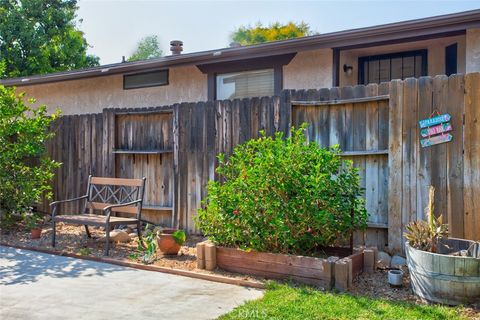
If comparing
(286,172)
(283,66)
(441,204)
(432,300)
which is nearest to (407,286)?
(432,300)

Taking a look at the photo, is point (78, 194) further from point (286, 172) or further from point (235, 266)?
point (286, 172)

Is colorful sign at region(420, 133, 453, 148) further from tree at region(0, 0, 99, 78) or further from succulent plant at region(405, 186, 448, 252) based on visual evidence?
tree at region(0, 0, 99, 78)

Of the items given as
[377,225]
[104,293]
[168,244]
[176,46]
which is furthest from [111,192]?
[176,46]

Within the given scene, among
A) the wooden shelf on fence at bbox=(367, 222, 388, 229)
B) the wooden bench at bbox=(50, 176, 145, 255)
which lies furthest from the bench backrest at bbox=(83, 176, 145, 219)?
the wooden shelf on fence at bbox=(367, 222, 388, 229)

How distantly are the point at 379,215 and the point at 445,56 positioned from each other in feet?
14.5

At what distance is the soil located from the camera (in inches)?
185

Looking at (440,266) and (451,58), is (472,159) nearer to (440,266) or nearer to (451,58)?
(440,266)

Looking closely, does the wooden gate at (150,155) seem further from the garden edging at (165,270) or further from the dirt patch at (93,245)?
the garden edging at (165,270)

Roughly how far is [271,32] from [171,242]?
30832 mm

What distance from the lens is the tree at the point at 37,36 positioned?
70.9ft

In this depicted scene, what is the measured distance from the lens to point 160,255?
6.41m

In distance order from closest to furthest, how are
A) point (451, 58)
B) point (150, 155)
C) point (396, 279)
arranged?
point (396, 279), point (150, 155), point (451, 58)

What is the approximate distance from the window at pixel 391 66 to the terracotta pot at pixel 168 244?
551 centimetres

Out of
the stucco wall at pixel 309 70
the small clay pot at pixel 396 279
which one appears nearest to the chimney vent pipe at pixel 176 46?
the stucco wall at pixel 309 70
